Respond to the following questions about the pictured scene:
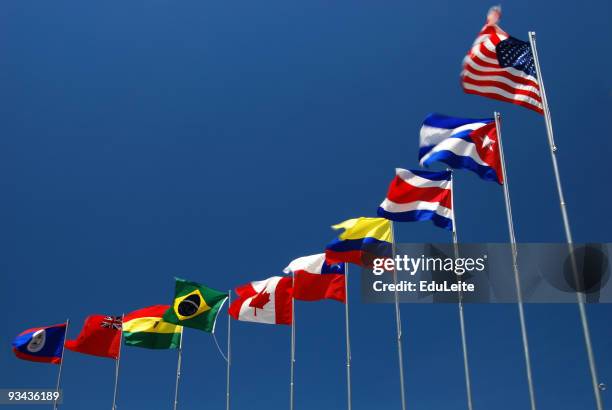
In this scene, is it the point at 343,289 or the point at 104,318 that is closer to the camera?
the point at 343,289

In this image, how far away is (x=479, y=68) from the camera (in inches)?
787

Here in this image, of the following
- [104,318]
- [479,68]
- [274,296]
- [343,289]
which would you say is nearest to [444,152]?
[479,68]

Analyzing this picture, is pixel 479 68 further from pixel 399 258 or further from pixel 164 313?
pixel 164 313

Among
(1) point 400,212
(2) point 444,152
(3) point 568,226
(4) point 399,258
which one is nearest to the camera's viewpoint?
(3) point 568,226

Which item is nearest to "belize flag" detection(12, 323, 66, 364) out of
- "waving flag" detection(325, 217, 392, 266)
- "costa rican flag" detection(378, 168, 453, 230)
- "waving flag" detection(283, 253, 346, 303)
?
"waving flag" detection(283, 253, 346, 303)

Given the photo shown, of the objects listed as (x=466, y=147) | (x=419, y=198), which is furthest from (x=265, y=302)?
(x=466, y=147)

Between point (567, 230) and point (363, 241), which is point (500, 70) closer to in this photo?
point (567, 230)

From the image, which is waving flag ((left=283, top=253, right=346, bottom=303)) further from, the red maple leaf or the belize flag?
the belize flag

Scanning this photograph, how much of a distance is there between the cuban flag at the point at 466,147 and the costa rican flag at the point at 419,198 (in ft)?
9.03

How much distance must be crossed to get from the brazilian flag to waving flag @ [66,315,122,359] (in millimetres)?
5120

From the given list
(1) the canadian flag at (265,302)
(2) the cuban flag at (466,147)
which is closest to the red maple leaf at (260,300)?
(1) the canadian flag at (265,302)

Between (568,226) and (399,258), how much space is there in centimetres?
1094

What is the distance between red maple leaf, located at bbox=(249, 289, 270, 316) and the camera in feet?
120

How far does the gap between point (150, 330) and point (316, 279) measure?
458 inches
